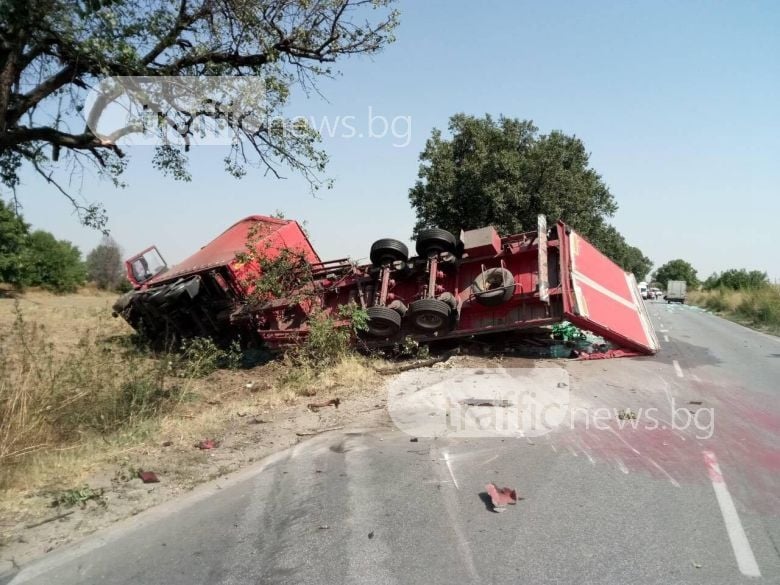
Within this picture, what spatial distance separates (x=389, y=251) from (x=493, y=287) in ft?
6.03

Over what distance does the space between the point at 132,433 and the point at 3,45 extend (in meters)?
4.68

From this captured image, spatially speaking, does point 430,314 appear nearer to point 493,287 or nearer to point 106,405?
point 493,287

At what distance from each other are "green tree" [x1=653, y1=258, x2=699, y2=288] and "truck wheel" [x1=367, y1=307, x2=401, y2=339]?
115132 mm

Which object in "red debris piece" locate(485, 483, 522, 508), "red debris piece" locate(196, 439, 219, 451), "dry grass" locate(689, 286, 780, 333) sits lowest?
"red debris piece" locate(485, 483, 522, 508)

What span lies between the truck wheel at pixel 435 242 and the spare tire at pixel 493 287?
70cm

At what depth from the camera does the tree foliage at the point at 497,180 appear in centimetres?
2552

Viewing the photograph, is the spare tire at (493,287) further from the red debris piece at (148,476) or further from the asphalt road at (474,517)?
the red debris piece at (148,476)

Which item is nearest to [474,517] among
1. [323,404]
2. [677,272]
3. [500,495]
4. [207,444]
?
[500,495]

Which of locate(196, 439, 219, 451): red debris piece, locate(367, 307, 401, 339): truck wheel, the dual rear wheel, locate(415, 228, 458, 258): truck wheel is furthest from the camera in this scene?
locate(415, 228, 458, 258): truck wheel

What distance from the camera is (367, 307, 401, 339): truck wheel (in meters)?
9.34

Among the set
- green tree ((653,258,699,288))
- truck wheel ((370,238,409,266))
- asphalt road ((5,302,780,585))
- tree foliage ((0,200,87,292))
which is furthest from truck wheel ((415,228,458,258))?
green tree ((653,258,699,288))

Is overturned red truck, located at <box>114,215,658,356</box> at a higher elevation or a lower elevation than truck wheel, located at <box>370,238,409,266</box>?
lower

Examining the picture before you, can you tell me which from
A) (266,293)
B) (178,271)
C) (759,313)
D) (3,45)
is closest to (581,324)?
(266,293)

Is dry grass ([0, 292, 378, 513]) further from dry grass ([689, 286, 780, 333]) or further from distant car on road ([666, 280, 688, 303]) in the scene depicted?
distant car on road ([666, 280, 688, 303])
